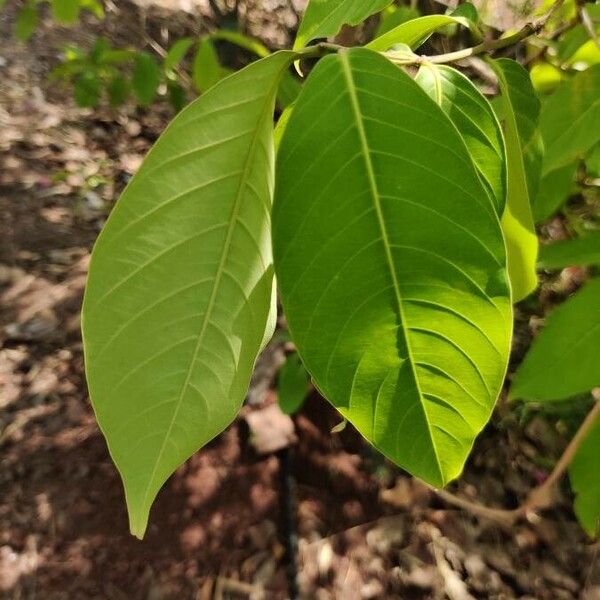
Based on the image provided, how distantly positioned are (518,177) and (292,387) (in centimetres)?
105

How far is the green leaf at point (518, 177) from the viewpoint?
501 mm

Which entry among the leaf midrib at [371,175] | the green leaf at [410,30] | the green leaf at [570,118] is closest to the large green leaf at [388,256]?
the leaf midrib at [371,175]

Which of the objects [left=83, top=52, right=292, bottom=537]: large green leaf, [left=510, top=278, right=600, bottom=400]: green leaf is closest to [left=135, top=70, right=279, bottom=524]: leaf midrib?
[left=83, top=52, right=292, bottom=537]: large green leaf

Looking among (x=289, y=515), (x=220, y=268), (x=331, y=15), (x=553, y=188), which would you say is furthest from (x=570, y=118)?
(x=289, y=515)

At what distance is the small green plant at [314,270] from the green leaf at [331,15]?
61 mm

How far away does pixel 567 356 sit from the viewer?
862 mm

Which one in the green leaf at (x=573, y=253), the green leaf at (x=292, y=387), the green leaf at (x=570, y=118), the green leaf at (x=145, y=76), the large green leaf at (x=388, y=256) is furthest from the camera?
the green leaf at (x=145, y=76)

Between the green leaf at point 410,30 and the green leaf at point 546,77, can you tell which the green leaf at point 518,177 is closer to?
the green leaf at point 410,30

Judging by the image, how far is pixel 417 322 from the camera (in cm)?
40

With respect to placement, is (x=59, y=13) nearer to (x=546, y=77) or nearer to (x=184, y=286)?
(x=546, y=77)

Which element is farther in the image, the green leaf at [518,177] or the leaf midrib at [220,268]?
the green leaf at [518,177]

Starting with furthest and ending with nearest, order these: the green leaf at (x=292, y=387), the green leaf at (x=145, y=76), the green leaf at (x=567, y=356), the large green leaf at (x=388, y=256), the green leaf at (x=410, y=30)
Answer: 1. the green leaf at (x=145, y=76)
2. the green leaf at (x=292, y=387)
3. the green leaf at (x=567, y=356)
4. the green leaf at (x=410, y=30)
5. the large green leaf at (x=388, y=256)

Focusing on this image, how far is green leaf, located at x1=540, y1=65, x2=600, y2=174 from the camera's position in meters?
0.68

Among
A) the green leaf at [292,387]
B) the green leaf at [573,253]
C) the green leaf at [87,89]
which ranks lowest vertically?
the green leaf at [292,387]
